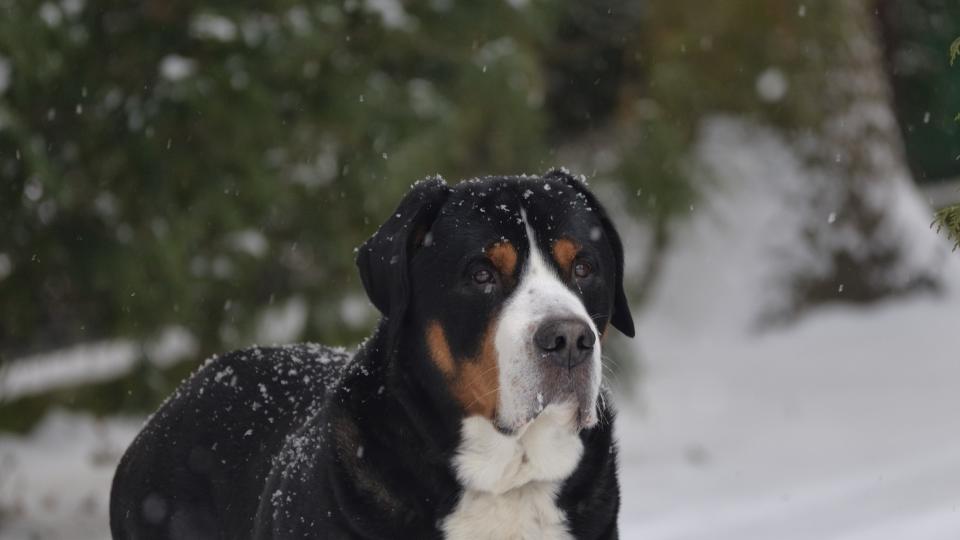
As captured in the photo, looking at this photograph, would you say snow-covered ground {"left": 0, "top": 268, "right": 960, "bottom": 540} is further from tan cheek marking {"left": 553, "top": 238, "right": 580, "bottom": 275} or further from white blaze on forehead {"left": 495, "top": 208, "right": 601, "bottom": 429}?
white blaze on forehead {"left": 495, "top": 208, "right": 601, "bottom": 429}

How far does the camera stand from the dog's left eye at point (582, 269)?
383cm

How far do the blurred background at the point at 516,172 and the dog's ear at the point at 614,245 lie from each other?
267 centimetres

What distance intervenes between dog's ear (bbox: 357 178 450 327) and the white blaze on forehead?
1.13ft

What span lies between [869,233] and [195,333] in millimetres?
6343

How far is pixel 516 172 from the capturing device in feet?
28.4

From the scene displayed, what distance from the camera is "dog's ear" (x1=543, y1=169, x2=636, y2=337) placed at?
4113mm

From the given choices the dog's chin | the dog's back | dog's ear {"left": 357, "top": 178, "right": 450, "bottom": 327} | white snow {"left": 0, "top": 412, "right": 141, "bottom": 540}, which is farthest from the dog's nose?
white snow {"left": 0, "top": 412, "right": 141, "bottom": 540}

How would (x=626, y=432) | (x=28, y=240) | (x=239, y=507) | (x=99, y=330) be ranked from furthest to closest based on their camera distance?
(x=626, y=432) → (x=99, y=330) → (x=28, y=240) → (x=239, y=507)

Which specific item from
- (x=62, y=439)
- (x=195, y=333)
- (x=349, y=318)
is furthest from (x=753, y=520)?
(x=62, y=439)

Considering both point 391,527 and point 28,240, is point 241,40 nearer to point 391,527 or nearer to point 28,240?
point 28,240

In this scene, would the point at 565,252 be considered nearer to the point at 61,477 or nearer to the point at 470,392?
the point at 470,392

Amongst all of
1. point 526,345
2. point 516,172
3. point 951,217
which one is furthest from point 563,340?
point 516,172

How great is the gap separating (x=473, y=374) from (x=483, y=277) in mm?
272

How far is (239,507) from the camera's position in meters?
4.16
